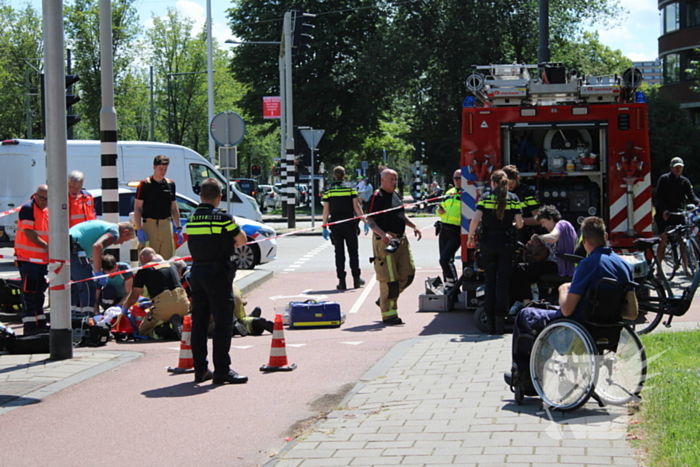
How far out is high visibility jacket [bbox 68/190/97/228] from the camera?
37.3ft

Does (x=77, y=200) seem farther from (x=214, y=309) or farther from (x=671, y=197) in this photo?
(x=671, y=197)

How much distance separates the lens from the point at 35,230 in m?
10.5

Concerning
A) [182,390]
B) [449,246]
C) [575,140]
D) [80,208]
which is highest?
[575,140]

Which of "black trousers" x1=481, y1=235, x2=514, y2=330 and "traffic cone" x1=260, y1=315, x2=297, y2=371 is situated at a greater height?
"black trousers" x1=481, y1=235, x2=514, y2=330

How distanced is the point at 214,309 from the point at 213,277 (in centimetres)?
28

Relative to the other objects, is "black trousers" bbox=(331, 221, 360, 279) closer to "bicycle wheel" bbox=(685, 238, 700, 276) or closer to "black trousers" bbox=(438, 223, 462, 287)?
"black trousers" bbox=(438, 223, 462, 287)

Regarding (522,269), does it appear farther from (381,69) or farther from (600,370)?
(381,69)

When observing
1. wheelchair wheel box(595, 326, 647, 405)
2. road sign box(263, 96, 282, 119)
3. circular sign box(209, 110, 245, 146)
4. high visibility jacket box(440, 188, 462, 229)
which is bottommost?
wheelchair wheel box(595, 326, 647, 405)

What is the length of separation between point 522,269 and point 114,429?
5460 mm

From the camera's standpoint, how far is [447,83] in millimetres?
45500

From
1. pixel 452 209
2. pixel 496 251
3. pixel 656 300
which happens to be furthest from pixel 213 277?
pixel 452 209

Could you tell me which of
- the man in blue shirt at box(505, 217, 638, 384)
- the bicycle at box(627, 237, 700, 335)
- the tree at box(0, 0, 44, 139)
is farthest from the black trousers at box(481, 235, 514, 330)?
the tree at box(0, 0, 44, 139)

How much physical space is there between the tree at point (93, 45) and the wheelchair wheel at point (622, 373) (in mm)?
42691

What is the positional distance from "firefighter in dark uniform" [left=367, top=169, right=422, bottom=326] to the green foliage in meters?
3.39
